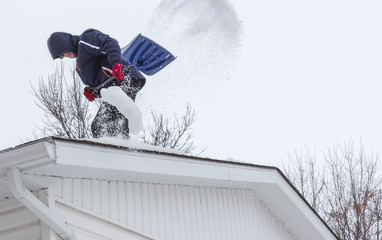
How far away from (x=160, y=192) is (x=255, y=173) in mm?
1410

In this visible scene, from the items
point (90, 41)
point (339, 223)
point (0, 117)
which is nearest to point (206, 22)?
point (90, 41)

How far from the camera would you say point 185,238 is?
5.30m

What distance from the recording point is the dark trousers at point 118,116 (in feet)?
18.1

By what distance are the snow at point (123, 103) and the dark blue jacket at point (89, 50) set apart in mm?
546

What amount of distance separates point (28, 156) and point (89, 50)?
2.41 meters

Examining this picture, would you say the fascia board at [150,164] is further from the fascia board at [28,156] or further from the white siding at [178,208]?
the white siding at [178,208]

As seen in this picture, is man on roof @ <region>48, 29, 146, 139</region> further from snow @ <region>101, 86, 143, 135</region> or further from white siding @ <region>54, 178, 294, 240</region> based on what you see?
white siding @ <region>54, 178, 294, 240</region>

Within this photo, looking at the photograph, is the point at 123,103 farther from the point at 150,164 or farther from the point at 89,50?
the point at 89,50

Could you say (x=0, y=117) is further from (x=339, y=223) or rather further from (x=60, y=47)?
(x=60, y=47)

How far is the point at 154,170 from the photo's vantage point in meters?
4.61

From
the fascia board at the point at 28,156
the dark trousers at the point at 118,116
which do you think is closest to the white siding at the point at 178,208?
the fascia board at the point at 28,156

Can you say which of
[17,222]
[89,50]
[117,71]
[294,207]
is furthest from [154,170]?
[294,207]

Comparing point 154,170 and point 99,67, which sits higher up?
point 99,67

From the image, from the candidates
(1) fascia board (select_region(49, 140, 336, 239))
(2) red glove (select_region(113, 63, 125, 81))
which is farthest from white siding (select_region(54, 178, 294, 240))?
(2) red glove (select_region(113, 63, 125, 81))
